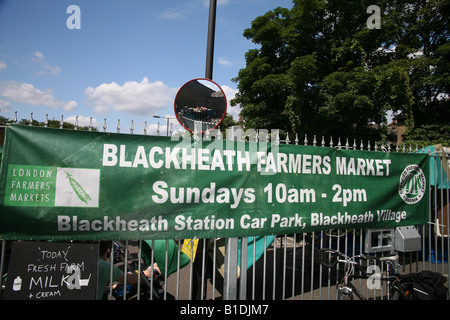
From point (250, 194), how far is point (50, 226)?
192 cm

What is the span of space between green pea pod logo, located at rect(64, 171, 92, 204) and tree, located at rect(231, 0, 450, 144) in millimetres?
13518

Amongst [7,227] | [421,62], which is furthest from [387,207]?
[421,62]

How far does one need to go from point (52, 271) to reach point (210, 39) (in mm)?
3751

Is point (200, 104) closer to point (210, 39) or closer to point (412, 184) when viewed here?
point (210, 39)

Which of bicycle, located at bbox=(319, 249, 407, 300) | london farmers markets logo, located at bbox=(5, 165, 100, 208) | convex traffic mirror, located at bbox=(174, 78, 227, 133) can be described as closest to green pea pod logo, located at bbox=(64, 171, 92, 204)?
london farmers markets logo, located at bbox=(5, 165, 100, 208)

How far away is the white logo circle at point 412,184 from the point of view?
163 inches

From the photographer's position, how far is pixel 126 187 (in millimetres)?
2719

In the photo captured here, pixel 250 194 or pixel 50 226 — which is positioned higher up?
pixel 250 194

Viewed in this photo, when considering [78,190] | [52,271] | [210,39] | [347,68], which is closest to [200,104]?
[210,39]

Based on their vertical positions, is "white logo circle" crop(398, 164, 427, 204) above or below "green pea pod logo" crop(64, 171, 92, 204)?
above

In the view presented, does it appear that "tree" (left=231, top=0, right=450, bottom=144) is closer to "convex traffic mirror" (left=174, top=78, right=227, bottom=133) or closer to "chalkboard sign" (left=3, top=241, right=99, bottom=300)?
"convex traffic mirror" (left=174, top=78, right=227, bottom=133)

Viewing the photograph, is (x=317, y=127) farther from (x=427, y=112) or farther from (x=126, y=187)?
(x=126, y=187)

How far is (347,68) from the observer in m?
15.9

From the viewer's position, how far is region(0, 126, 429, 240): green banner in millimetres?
2502
